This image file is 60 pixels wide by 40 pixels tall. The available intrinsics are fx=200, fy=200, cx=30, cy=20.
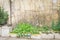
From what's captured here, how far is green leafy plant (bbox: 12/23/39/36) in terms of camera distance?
7.43 metres

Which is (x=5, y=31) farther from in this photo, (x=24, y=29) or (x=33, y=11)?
(x=33, y=11)

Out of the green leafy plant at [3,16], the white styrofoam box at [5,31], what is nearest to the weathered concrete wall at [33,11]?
the green leafy plant at [3,16]

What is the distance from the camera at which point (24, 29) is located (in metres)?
7.53

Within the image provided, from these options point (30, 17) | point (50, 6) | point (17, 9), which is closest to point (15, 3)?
point (17, 9)

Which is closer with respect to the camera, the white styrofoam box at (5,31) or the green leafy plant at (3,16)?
the white styrofoam box at (5,31)

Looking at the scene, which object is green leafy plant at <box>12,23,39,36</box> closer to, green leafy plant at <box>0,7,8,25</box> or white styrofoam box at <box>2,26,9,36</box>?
white styrofoam box at <box>2,26,9,36</box>

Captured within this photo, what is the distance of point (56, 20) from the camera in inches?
307

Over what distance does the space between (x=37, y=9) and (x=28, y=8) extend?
0.36 metres

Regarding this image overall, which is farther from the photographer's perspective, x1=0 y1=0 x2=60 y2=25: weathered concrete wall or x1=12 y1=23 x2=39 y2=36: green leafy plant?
x1=0 y1=0 x2=60 y2=25: weathered concrete wall

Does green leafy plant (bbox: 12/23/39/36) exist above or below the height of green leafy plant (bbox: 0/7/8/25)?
below

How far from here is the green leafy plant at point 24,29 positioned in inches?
293

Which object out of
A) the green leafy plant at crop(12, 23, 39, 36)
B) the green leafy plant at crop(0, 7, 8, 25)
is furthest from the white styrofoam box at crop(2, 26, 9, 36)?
the green leafy plant at crop(0, 7, 8, 25)

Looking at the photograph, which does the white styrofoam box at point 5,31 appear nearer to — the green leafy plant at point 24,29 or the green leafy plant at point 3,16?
the green leafy plant at point 24,29

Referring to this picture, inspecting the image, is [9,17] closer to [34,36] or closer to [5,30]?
[5,30]
